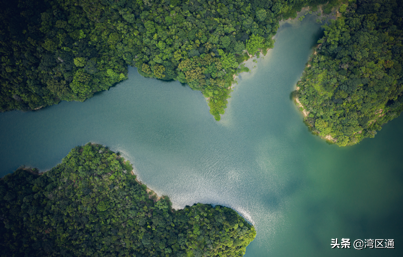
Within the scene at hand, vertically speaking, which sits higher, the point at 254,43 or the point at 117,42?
the point at 254,43

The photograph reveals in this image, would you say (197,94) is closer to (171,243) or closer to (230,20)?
(230,20)

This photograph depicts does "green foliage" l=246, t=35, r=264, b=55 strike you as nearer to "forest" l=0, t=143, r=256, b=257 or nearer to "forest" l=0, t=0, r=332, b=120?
"forest" l=0, t=0, r=332, b=120

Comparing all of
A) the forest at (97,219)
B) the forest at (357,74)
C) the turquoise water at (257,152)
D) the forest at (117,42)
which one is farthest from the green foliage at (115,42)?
the forest at (97,219)

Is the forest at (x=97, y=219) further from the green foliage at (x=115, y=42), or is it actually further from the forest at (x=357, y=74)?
the forest at (x=357, y=74)

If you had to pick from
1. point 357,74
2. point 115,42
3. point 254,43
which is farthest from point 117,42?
point 357,74

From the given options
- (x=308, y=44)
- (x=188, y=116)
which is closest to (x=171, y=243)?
(x=188, y=116)

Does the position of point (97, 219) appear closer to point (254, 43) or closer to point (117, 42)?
point (117, 42)
